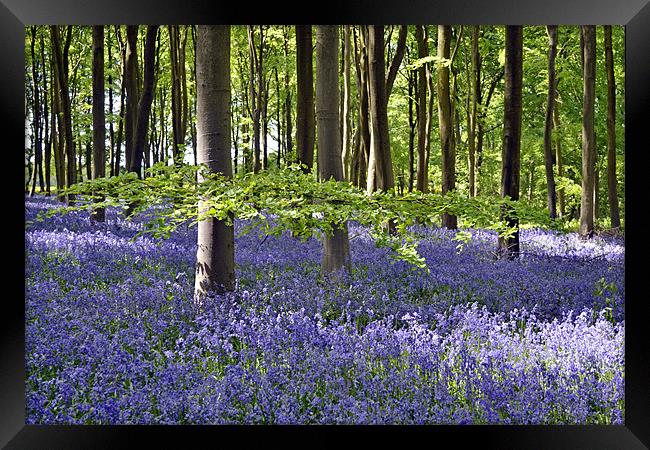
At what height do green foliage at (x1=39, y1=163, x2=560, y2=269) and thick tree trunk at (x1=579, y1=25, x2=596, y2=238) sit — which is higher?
thick tree trunk at (x1=579, y1=25, x2=596, y2=238)

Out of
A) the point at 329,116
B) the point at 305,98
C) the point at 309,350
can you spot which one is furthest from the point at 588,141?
the point at 309,350

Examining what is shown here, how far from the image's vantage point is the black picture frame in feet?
11.7

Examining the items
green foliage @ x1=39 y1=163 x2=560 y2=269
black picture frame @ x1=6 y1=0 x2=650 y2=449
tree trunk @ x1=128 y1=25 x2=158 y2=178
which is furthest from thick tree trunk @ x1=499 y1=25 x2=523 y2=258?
tree trunk @ x1=128 y1=25 x2=158 y2=178

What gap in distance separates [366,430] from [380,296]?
260 cm

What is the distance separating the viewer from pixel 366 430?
12.1 ft

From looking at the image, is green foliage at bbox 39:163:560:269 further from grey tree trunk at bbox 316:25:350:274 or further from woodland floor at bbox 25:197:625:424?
grey tree trunk at bbox 316:25:350:274

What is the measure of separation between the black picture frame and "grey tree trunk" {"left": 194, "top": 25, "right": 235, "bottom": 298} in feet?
4.87

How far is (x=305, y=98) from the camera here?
362 inches

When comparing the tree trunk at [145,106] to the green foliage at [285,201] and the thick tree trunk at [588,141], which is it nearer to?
the green foliage at [285,201]

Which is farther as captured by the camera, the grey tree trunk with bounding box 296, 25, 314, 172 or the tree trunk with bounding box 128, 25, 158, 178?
the tree trunk with bounding box 128, 25, 158, 178

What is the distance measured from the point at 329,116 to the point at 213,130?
1843 mm

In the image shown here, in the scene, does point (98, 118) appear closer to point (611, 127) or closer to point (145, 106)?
point (145, 106)
